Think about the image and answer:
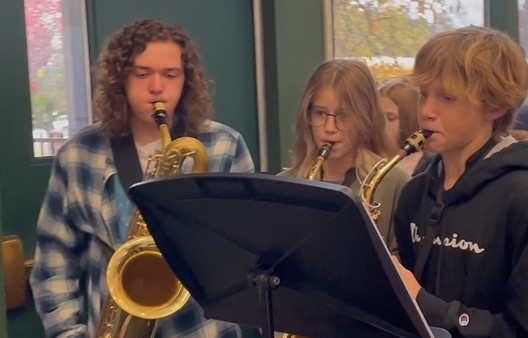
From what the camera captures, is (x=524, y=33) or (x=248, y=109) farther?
(x=524, y=33)

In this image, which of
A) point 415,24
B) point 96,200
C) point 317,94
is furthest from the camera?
point 415,24

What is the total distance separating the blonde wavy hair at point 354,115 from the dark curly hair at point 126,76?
30cm

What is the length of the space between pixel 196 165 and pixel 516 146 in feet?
2.44

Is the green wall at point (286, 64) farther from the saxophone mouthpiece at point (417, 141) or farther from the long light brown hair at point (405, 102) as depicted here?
the saxophone mouthpiece at point (417, 141)

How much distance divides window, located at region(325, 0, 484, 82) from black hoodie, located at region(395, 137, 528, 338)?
1.52 m

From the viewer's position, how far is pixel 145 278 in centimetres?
195

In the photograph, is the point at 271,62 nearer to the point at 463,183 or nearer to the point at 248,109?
the point at 248,109

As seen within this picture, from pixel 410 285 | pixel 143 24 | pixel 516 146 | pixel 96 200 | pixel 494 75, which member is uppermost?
pixel 143 24

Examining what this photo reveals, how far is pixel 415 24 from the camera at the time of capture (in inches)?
131

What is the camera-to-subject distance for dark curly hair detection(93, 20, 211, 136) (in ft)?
6.46

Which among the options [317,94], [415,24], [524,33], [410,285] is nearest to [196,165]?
[317,94]

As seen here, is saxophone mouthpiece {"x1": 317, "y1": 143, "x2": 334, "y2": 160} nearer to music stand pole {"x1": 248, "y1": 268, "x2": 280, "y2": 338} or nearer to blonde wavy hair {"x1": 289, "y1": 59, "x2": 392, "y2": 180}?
blonde wavy hair {"x1": 289, "y1": 59, "x2": 392, "y2": 180}

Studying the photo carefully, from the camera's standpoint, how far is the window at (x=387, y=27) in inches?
123

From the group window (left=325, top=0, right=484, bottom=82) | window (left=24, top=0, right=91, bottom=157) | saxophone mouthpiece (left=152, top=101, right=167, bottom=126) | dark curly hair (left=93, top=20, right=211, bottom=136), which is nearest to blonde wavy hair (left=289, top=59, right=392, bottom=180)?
dark curly hair (left=93, top=20, right=211, bottom=136)
